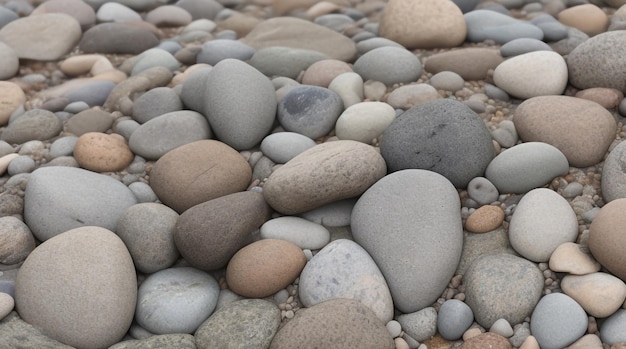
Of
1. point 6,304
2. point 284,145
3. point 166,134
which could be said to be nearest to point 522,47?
point 284,145

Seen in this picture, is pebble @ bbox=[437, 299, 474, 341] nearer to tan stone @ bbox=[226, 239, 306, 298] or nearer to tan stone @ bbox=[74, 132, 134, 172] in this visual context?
tan stone @ bbox=[226, 239, 306, 298]

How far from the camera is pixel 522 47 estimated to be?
389cm

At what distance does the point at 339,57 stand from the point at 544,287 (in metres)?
2.31

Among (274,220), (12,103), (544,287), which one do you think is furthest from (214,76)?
(544,287)

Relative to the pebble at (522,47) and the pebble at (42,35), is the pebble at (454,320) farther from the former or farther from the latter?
the pebble at (42,35)

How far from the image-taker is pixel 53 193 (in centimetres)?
300

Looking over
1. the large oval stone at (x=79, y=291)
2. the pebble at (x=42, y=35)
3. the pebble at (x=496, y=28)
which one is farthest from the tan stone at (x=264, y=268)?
the pebble at (x=42, y=35)

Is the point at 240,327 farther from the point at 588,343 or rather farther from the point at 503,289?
the point at 588,343

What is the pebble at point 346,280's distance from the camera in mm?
2578

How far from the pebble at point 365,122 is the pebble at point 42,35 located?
2625 mm

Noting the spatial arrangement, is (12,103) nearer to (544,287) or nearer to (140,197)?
(140,197)

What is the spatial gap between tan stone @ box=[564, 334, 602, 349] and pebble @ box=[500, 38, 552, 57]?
210 cm

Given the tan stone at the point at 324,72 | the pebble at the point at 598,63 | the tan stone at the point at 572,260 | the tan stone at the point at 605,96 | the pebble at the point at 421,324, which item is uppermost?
the pebble at the point at 598,63

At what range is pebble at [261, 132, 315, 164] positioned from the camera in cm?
327
